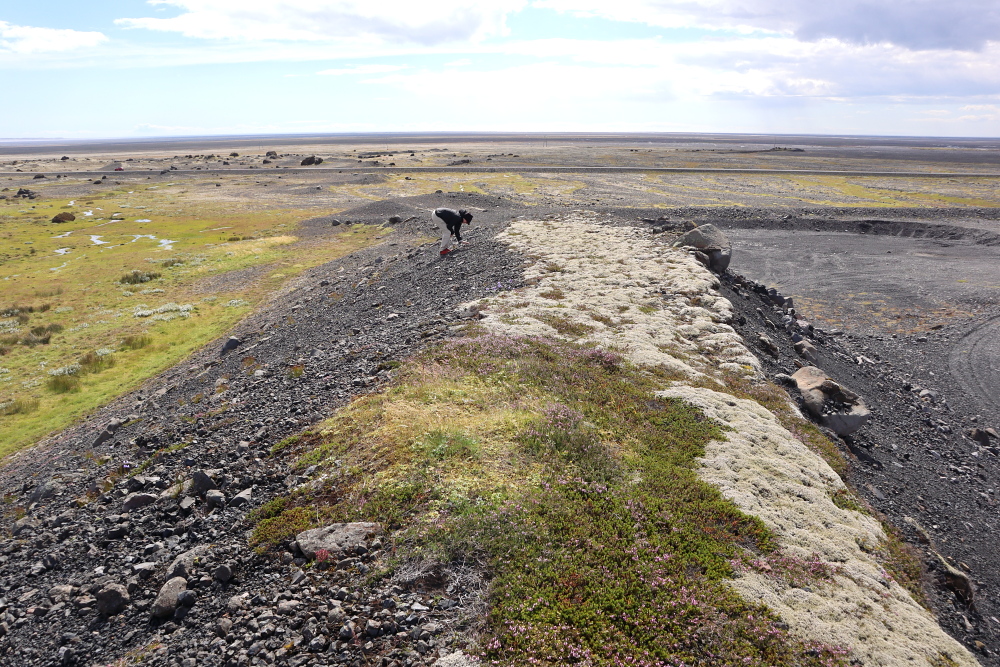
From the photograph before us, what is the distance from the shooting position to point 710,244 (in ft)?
106

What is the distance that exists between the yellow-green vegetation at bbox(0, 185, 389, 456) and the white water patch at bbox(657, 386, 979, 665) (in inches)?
1016

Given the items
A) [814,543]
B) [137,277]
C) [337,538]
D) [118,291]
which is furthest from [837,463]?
[137,277]

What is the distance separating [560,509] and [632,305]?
14.5 meters

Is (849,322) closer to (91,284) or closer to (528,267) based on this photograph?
(528,267)

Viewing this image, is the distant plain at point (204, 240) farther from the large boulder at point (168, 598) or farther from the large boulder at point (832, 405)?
the large boulder at point (832, 405)


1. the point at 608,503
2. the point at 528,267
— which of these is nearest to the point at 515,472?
the point at 608,503

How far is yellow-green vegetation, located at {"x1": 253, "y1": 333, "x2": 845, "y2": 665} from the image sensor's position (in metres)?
7.73

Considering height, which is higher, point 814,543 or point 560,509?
point 560,509

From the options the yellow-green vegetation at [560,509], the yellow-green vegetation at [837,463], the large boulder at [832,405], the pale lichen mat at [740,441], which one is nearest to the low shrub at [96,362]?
the yellow-green vegetation at [560,509]

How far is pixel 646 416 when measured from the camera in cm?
1409

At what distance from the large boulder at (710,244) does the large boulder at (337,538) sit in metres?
26.9

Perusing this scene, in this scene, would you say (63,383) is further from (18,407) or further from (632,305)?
(632,305)

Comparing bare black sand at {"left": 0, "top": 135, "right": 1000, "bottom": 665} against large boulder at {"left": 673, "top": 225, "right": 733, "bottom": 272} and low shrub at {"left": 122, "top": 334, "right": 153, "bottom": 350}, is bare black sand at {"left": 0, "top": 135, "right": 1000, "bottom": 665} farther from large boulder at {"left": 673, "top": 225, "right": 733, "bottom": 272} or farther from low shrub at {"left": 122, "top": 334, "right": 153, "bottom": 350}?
low shrub at {"left": 122, "top": 334, "right": 153, "bottom": 350}

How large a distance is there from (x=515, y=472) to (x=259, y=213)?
74.0 meters
